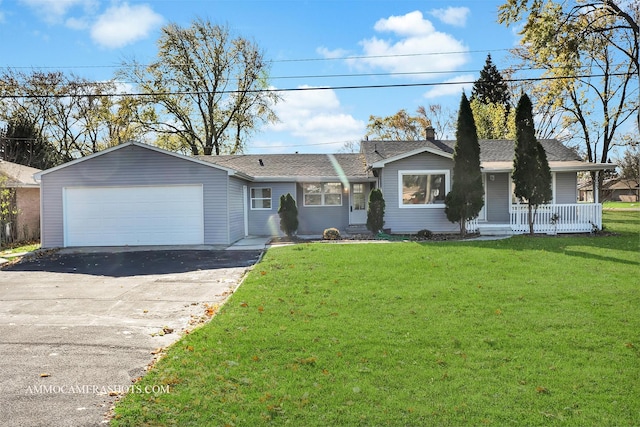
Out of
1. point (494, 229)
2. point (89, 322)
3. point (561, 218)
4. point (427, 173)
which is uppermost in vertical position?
point (427, 173)

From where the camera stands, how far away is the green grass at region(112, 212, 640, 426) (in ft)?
12.0

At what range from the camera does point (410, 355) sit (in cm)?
477

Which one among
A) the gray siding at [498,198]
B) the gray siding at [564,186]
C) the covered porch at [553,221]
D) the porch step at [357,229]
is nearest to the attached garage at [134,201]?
the porch step at [357,229]

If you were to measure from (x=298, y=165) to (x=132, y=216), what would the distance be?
322 inches

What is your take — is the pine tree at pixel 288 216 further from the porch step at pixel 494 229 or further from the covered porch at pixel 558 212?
Answer: the porch step at pixel 494 229

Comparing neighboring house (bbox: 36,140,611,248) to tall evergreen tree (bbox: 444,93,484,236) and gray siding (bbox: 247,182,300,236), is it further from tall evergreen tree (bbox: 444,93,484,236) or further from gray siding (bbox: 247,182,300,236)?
tall evergreen tree (bbox: 444,93,484,236)

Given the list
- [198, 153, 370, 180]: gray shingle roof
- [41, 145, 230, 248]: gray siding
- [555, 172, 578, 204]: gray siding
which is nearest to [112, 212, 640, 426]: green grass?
[41, 145, 230, 248]: gray siding

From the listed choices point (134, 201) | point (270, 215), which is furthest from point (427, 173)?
point (134, 201)

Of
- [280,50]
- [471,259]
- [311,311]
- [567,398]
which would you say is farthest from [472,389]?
[280,50]

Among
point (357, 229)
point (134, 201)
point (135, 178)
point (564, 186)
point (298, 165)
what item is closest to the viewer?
point (135, 178)

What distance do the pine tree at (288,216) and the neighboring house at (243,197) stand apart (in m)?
1.84

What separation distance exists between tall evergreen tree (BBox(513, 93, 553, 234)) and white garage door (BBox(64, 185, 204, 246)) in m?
11.4

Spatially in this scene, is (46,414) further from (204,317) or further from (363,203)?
(363,203)

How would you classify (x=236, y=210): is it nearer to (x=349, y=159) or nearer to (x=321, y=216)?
(x=321, y=216)
